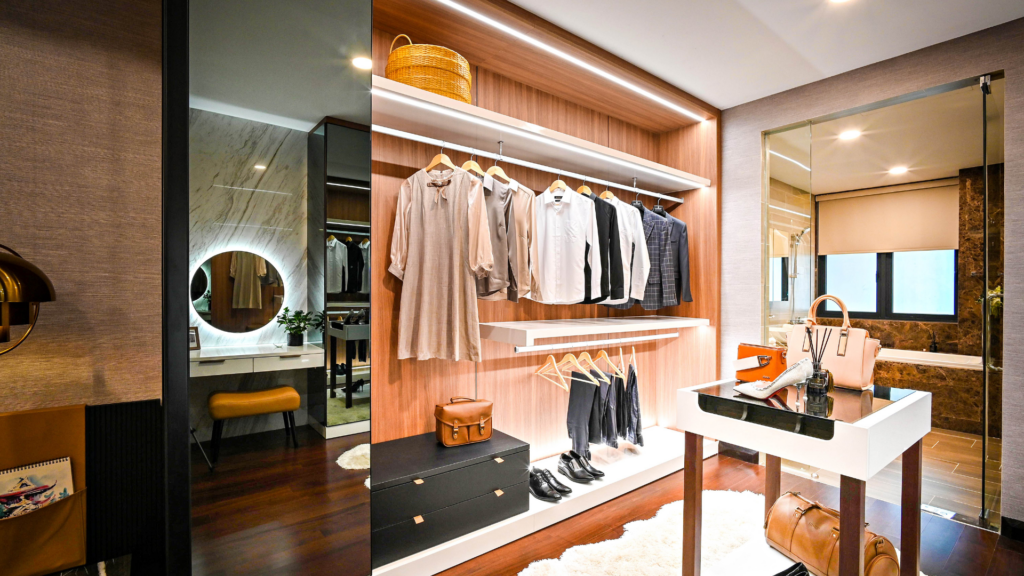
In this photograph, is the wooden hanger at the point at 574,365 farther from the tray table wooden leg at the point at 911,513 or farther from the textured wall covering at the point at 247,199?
the textured wall covering at the point at 247,199

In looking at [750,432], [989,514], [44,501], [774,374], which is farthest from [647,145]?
[44,501]

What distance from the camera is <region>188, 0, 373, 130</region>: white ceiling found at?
54.5 inches

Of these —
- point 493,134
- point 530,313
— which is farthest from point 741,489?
point 493,134

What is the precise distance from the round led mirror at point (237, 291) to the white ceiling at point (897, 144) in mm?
3495

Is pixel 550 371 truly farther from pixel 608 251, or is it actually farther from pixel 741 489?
pixel 741 489

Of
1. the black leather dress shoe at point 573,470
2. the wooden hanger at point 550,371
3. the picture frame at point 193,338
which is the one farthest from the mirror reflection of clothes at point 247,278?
the black leather dress shoe at point 573,470

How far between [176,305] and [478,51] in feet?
6.70

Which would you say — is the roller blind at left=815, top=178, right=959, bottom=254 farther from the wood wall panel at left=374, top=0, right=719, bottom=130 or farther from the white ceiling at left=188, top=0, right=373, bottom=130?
the white ceiling at left=188, top=0, right=373, bottom=130

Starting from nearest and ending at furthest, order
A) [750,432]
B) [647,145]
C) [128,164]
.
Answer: [750,432], [128,164], [647,145]

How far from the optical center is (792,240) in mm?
3443

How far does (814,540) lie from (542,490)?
4.19 feet

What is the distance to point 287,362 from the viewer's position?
4.99ft

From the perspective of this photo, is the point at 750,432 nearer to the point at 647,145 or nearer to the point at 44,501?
the point at 44,501

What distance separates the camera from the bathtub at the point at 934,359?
14.3ft
